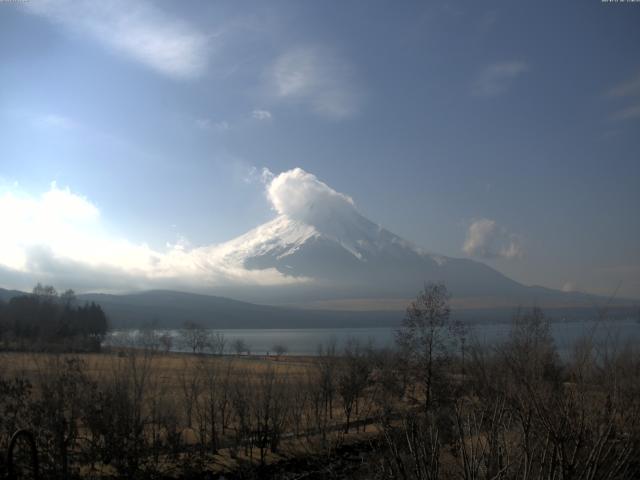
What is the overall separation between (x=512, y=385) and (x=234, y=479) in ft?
42.2

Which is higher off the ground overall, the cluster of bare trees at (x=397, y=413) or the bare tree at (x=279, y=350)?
the cluster of bare trees at (x=397, y=413)

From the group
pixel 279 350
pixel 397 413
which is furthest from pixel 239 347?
pixel 397 413

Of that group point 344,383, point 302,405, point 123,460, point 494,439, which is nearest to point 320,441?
point 302,405

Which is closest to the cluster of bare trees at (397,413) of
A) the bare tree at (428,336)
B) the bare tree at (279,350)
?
the bare tree at (428,336)

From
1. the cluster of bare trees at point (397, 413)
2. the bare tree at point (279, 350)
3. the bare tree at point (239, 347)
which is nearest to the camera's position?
the cluster of bare trees at point (397, 413)

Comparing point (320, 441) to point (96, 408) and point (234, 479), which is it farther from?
point (96, 408)

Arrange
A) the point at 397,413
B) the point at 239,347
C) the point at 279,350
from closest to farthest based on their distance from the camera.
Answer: the point at 397,413, the point at 279,350, the point at 239,347

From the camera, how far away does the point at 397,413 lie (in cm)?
2159

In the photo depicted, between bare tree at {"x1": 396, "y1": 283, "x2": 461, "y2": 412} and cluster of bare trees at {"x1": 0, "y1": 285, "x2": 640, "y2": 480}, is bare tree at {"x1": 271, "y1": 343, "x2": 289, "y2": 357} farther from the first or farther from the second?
cluster of bare trees at {"x1": 0, "y1": 285, "x2": 640, "y2": 480}

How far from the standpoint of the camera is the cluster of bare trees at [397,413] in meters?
6.03

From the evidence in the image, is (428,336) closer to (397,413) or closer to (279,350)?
(397,413)

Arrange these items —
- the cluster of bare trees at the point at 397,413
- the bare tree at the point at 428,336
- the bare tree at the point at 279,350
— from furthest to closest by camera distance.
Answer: the bare tree at the point at 279,350 < the bare tree at the point at 428,336 < the cluster of bare trees at the point at 397,413

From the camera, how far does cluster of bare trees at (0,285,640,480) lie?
237 inches

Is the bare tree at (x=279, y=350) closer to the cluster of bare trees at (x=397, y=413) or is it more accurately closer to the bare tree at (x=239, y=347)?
the bare tree at (x=239, y=347)
